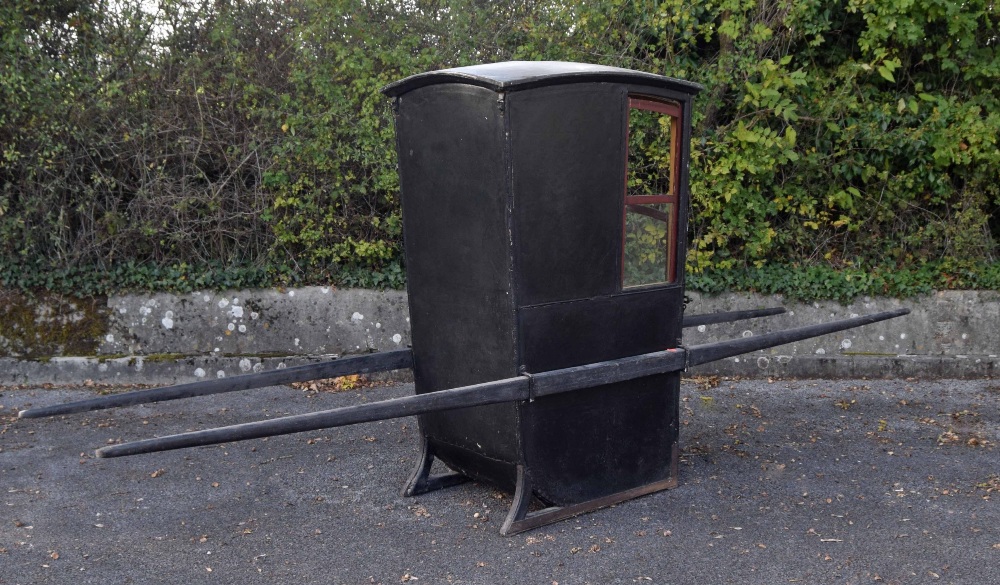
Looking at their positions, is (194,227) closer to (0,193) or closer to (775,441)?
(0,193)

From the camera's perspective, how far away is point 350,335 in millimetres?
7598

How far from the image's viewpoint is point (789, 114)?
733 cm

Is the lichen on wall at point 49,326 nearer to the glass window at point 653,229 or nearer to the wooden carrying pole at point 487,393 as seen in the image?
the wooden carrying pole at point 487,393

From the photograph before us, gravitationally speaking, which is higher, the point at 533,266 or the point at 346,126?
the point at 346,126

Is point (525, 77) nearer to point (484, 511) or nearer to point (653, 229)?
point (653, 229)

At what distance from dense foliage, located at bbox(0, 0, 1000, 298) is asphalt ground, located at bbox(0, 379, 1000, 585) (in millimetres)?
1723

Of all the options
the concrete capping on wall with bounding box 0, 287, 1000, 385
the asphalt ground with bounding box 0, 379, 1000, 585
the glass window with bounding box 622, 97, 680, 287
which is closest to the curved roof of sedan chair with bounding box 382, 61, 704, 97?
the glass window with bounding box 622, 97, 680, 287

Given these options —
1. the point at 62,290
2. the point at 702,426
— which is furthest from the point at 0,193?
the point at 702,426

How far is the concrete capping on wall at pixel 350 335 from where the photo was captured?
7.48 m

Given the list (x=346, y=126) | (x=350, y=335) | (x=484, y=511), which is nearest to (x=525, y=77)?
(x=484, y=511)

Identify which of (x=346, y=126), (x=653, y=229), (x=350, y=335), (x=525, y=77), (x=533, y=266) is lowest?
(x=350, y=335)

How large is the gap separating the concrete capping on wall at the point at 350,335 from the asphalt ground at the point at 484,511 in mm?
984

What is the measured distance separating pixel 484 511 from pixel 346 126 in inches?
167

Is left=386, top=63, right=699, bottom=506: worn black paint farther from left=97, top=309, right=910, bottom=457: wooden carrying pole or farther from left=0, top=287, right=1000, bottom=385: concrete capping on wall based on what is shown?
left=0, top=287, right=1000, bottom=385: concrete capping on wall
